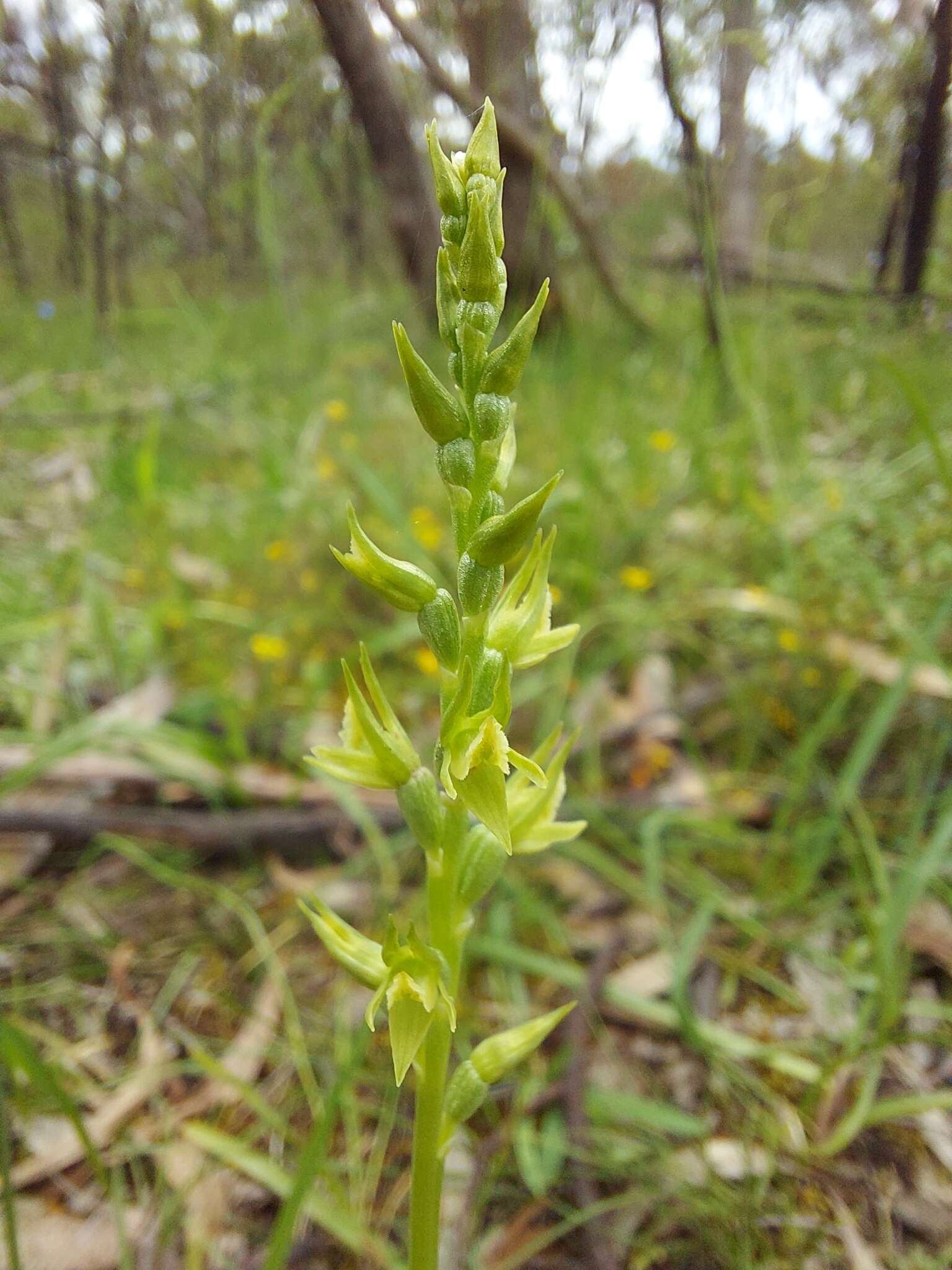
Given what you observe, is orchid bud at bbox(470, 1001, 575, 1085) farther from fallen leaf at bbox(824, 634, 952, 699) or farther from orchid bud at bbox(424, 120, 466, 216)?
fallen leaf at bbox(824, 634, 952, 699)

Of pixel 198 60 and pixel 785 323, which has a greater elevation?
pixel 198 60

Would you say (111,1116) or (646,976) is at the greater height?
(646,976)

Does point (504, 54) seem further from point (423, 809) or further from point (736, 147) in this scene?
point (423, 809)

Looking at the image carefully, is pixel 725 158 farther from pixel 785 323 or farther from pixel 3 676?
pixel 3 676

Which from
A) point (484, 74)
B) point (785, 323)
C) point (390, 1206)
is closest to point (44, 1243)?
point (390, 1206)

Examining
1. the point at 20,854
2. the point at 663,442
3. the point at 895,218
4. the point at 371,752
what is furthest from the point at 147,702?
the point at 895,218

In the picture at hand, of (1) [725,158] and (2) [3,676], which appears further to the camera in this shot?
(2) [3,676]

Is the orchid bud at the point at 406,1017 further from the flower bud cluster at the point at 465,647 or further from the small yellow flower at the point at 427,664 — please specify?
the small yellow flower at the point at 427,664
